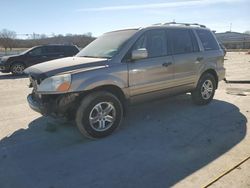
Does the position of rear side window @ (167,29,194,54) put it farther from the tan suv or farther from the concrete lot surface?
the concrete lot surface

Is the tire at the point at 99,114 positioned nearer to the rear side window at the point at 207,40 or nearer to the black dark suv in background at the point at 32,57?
the rear side window at the point at 207,40

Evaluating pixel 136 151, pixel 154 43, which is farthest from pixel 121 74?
pixel 136 151

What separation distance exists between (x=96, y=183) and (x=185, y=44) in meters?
4.02

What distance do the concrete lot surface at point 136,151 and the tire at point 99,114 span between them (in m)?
0.16

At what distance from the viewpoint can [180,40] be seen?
6.21m

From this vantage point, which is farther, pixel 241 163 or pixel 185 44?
pixel 185 44

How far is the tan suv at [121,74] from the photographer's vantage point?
4.56m

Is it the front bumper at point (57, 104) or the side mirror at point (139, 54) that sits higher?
the side mirror at point (139, 54)

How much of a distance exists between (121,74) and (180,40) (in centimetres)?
196

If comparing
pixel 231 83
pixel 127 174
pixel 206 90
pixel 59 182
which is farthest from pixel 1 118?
pixel 231 83

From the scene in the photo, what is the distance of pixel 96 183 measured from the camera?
3.42 metres

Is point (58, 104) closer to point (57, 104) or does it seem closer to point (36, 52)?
point (57, 104)

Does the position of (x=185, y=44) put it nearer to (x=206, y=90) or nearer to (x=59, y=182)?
(x=206, y=90)

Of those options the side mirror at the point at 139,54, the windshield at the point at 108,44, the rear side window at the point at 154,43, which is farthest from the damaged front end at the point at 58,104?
the rear side window at the point at 154,43
